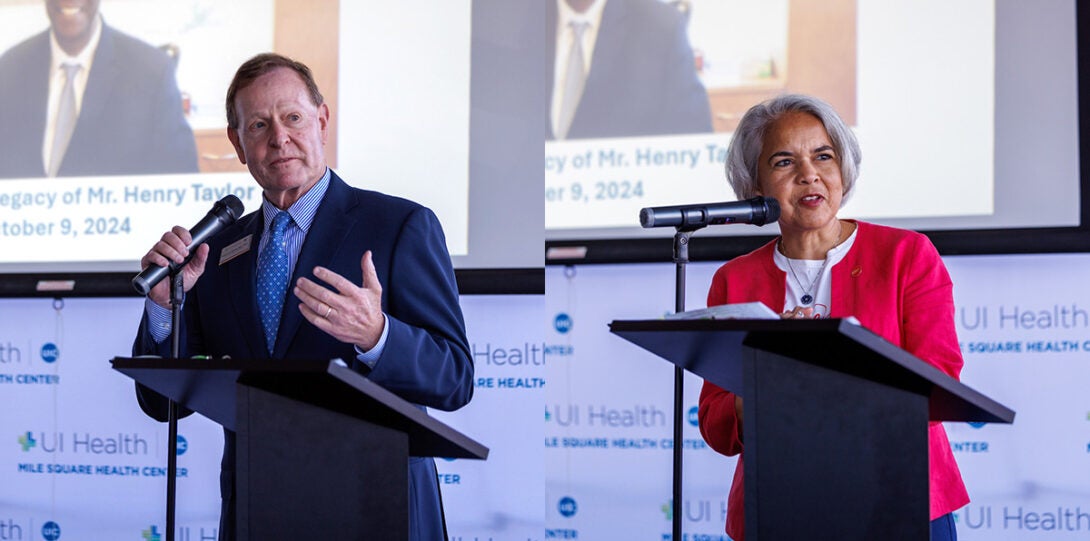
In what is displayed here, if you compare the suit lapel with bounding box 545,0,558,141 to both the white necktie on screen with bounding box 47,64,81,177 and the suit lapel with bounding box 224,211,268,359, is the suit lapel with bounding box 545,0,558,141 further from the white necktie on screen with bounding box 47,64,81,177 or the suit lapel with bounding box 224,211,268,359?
the white necktie on screen with bounding box 47,64,81,177

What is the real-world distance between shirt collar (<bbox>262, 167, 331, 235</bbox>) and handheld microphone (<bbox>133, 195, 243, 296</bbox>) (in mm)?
173

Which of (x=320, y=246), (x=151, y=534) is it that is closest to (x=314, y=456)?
(x=320, y=246)

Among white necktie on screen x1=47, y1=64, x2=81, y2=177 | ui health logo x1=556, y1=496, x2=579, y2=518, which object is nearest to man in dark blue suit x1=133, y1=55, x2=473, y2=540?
ui health logo x1=556, y1=496, x2=579, y2=518

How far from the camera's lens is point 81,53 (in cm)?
430

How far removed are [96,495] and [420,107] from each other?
2081 mm

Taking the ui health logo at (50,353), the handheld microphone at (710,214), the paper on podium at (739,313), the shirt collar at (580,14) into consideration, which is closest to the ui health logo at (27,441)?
the ui health logo at (50,353)

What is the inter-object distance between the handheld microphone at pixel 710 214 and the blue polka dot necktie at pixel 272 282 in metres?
0.87

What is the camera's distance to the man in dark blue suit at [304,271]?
216cm

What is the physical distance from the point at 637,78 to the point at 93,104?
2.23 metres

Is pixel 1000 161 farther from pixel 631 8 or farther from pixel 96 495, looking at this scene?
pixel 96 495

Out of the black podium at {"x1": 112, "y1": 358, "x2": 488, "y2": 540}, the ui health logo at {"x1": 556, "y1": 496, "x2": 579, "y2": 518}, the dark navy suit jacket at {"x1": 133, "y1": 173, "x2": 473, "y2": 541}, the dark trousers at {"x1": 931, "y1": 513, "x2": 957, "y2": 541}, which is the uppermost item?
the dark navy suit jacket at {"x1": 133, "y1": 173, "x2": 473, "y2": 541}

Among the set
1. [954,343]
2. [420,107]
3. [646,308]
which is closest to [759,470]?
[954,343]

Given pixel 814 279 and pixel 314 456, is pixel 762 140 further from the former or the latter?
pixel 314 456

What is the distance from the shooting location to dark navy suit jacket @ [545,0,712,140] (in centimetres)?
380
